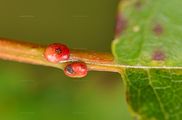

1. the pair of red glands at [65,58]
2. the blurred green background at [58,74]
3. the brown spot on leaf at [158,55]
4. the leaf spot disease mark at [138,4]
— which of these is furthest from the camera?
the blurred green background at [58,74]

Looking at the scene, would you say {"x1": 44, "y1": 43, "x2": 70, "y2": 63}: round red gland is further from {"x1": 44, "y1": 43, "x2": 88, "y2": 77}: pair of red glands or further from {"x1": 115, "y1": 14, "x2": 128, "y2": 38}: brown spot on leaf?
{"x1": 115, "y1": 14, "x2": 128, "y2": 38}: brown spot on leaf

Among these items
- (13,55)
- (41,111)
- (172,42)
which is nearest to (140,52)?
(172,42)

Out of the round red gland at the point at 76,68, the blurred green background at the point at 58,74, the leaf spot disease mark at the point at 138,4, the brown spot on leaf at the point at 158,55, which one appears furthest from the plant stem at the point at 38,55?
the blurred green background at the point at 58,74

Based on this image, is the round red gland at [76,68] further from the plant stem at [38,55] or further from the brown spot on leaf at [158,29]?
the brown spot on leaf at [158,29]

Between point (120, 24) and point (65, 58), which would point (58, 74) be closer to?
point (65, 58)

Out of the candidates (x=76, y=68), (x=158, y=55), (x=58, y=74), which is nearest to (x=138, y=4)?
(x=158, y=55)
